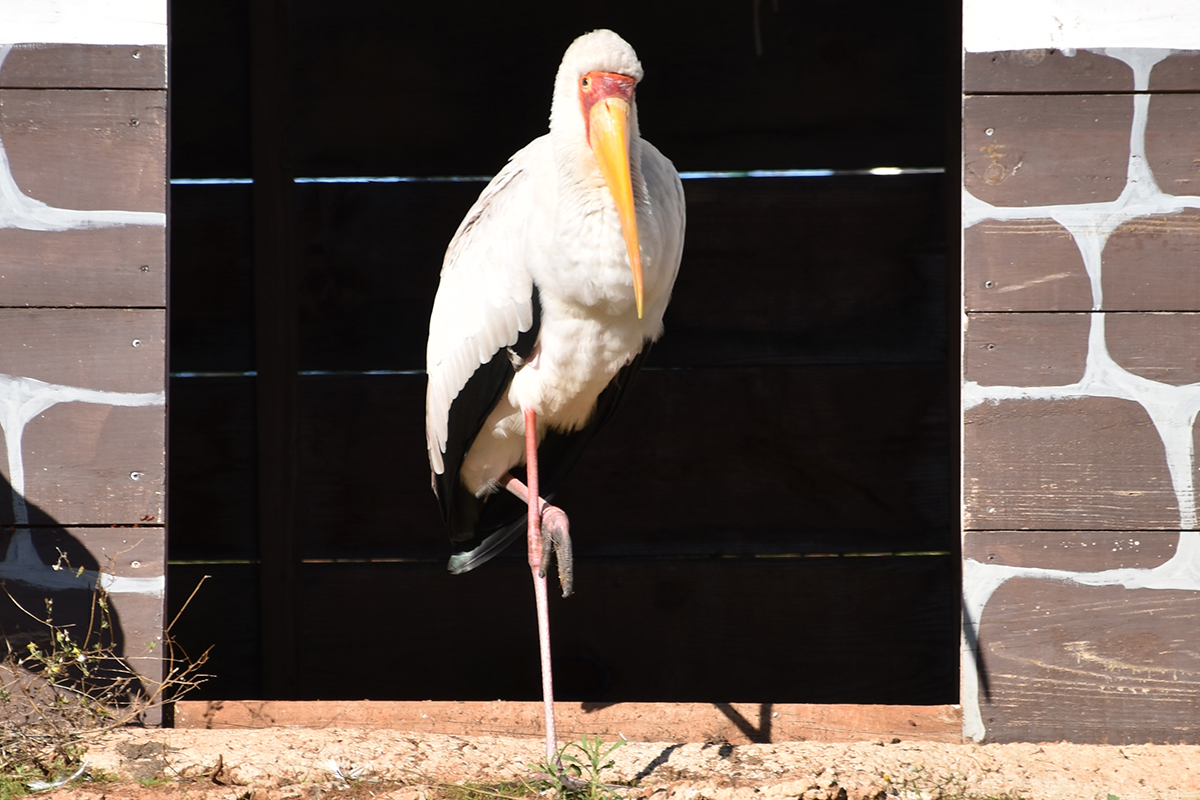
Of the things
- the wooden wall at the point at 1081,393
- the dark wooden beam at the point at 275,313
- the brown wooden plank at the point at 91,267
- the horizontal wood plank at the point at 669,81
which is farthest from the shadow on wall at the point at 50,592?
the wooden wall at the point at 1081,393

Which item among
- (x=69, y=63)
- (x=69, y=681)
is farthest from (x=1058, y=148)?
(x=69, y=681)

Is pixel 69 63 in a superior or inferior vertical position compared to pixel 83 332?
superior

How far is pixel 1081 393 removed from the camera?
2539 millimetres

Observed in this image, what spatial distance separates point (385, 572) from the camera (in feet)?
12.9

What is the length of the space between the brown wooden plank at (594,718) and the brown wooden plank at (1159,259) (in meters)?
1.09

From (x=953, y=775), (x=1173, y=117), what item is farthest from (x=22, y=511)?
(x=1173, y=117)

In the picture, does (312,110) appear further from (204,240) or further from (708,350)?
(708,350)

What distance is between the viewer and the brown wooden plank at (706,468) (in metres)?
3.86

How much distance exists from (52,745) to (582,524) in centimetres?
195

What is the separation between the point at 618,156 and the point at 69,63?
4.21 feet

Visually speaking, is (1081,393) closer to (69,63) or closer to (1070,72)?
(1070,72)

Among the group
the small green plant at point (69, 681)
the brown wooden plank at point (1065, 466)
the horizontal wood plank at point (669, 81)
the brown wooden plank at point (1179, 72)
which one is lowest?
the small green plant at point (69, 681)

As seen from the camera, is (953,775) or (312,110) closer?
(953,775)

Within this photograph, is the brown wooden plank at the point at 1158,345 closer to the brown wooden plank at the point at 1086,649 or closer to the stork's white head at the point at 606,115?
the brown wooden plank at the point at 1086,649
